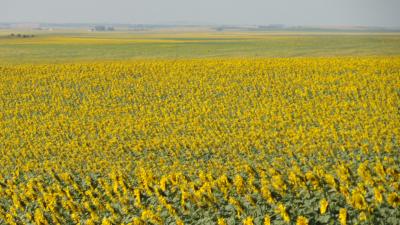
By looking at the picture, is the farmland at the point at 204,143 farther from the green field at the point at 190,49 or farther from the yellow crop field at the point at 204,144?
the green field at the point at 190,49

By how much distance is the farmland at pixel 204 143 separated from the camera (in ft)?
33.7

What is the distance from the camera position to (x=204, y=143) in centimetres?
1703

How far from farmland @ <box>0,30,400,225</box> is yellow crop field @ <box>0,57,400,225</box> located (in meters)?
0.06

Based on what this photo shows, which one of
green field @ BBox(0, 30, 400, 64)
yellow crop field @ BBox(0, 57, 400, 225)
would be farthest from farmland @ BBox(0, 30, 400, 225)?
green field @ BBox(0, 30, 400, 64)

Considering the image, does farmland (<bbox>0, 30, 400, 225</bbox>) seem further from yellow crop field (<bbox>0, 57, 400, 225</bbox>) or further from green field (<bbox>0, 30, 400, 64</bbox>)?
green field (<bbox>0, 30, 400, 64</bbox>)

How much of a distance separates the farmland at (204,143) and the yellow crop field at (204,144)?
0.19ft

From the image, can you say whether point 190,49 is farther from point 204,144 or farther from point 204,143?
point 204,144

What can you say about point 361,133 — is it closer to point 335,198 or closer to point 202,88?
point 335,198

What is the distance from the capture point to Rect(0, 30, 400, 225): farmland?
10281mm

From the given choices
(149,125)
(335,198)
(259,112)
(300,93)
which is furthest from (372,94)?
(335,198)

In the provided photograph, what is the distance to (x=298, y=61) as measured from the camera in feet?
112

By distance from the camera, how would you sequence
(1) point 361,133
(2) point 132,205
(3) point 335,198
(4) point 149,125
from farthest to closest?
1. (4) point 149,125
2. (1) point 361,133
3. (2) point 132,205
4. (3) point 335,198

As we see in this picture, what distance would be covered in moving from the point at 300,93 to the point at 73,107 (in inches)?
451

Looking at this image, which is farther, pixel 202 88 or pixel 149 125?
pixel 202 88
